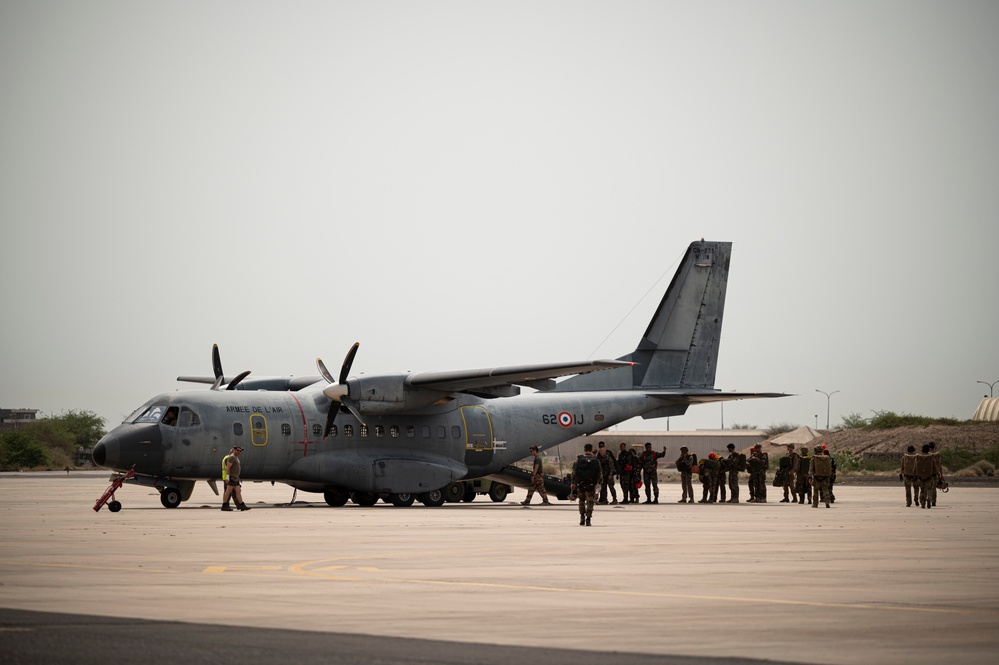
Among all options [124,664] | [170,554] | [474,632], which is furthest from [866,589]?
[170,554]

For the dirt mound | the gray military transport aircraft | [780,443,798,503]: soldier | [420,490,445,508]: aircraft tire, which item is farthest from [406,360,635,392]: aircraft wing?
the dirt mound

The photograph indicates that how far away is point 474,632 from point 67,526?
1543 cm

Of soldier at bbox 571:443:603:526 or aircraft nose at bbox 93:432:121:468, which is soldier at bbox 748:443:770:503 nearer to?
soldier at bbox 571:443:603:526

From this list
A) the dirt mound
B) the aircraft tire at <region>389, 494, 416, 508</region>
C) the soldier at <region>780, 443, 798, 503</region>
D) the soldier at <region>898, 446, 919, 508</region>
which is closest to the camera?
the soldier at <region>898, 446, 919, 508</region>

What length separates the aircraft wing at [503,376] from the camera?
3164 cm

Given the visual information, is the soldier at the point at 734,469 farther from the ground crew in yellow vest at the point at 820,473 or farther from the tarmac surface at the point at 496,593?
the tarmac surface at the point at 496,593

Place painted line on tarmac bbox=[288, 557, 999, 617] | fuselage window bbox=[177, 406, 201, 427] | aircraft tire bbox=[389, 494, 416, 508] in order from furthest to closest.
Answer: aircraft tire bbox=[389, 494, 416, 508] < fuselage window bbox=[177, 406, 201, 427] < painted line on tarmac bbox=[288, 557, 999, 617]

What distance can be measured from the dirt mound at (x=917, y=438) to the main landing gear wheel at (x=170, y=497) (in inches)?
2448

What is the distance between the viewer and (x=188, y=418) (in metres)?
31.5

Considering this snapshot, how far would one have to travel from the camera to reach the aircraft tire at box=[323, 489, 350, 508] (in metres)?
34.9

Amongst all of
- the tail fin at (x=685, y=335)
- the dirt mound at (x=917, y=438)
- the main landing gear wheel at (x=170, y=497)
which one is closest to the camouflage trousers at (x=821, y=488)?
the tail fin at (x=685, y=335)

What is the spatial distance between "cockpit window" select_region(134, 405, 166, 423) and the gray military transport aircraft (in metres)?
0.04

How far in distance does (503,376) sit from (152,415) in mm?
8748

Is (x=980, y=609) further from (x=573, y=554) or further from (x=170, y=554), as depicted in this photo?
(x=170, y=554)
